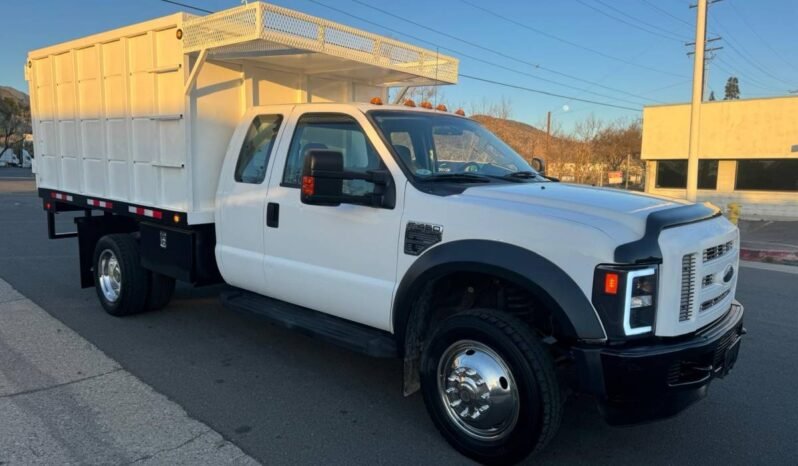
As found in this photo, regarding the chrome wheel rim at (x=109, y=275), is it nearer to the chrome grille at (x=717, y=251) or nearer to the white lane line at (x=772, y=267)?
the chrome grille at (x=717, y=251)

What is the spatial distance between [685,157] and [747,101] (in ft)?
10.5

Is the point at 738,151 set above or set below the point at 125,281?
above

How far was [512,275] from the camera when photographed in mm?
3125

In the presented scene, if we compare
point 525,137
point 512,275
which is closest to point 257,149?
point 512,275

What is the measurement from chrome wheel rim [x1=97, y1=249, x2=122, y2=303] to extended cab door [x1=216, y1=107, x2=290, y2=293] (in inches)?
70.8

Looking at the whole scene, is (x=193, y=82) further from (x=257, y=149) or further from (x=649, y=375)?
(x=649, y=375)

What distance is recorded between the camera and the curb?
38.1 feet

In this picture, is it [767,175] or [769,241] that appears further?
[767,175]

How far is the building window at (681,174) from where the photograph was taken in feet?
82.1

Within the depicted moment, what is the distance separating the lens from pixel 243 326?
589 centimetres

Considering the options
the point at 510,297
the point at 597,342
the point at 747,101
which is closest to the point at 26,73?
the point at 510,297

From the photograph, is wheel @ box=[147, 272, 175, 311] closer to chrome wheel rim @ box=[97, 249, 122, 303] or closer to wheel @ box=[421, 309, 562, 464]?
chrome wheel rim @ box=[97, 249, 122, 303]

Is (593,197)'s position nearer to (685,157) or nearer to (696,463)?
(696,463)

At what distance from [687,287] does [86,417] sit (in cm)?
368
